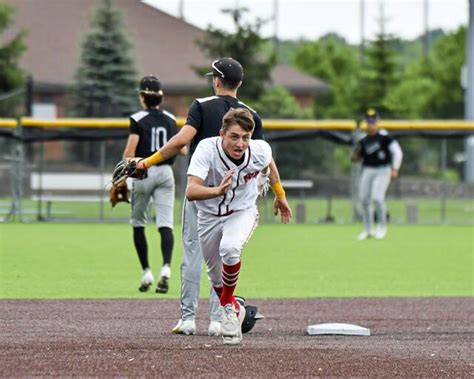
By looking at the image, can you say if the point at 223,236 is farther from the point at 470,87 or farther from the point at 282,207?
the point at 470,87

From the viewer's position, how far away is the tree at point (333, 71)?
61.8 m

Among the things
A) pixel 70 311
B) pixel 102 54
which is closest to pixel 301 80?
pixel 102 54

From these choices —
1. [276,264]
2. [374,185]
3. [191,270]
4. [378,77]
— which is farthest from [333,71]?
[191,270]

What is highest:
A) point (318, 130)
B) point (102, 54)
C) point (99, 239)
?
point (102, 54)

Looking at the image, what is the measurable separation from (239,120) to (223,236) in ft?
2.81

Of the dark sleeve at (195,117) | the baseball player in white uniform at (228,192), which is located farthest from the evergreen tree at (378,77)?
the baseball player in white uniform at (228,192)

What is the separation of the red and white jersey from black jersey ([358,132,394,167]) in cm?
1186

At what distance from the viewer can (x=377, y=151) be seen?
795 inches

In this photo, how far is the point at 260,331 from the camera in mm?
9188

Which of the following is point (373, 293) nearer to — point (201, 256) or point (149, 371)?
point (201, 256)

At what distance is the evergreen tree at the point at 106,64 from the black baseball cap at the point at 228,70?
137 feet

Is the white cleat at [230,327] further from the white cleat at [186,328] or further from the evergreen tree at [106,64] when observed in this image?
the evergreen tree at [106,64]

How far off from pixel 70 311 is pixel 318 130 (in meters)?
17.5

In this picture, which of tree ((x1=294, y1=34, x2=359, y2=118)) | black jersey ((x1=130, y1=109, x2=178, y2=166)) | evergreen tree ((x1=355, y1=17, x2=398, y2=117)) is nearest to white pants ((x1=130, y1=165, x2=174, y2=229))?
black jersey ((x1=130, y1=109, x2=178, y2=166))
